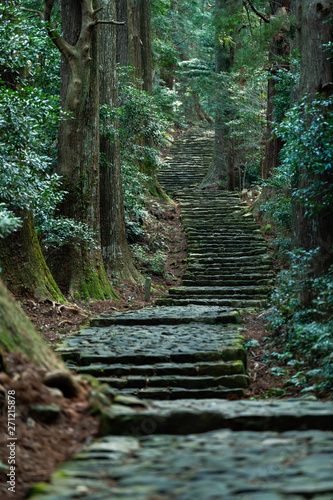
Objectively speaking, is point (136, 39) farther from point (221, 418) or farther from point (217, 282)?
point (221, 418)

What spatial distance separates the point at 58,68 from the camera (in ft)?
38.5

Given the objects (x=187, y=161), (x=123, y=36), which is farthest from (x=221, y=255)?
(x=187, y=161)

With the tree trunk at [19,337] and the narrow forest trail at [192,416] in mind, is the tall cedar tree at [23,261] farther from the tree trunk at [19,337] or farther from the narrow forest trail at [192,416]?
the tree trunk at [19,337]

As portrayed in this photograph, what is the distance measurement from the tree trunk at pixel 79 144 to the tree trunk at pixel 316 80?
4.28m

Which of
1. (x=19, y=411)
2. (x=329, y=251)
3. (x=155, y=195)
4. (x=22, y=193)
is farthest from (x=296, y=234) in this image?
(x=155, y=195)

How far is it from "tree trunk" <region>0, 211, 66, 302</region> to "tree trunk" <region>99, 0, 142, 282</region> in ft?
13.0

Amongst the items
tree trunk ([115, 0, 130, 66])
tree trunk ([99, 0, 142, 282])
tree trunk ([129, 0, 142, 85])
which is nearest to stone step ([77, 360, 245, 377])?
tree trunk ([99, 0, 142, 282])

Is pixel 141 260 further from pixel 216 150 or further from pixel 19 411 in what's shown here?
pixel 19 411

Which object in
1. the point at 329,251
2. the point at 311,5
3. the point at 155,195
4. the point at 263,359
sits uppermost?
the point at 311,5

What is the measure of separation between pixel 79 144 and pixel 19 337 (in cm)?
722

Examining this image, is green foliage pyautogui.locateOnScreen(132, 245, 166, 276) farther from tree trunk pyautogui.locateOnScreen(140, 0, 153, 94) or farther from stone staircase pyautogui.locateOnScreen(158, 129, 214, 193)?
tree trunk pyautogui.locateOnScreen(140, 0, 153, 94)

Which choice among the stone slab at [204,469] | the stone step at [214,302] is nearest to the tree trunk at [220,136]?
the stone step at [214,302]

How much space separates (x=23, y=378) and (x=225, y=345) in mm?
3863

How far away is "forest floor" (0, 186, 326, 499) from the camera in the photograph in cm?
341
